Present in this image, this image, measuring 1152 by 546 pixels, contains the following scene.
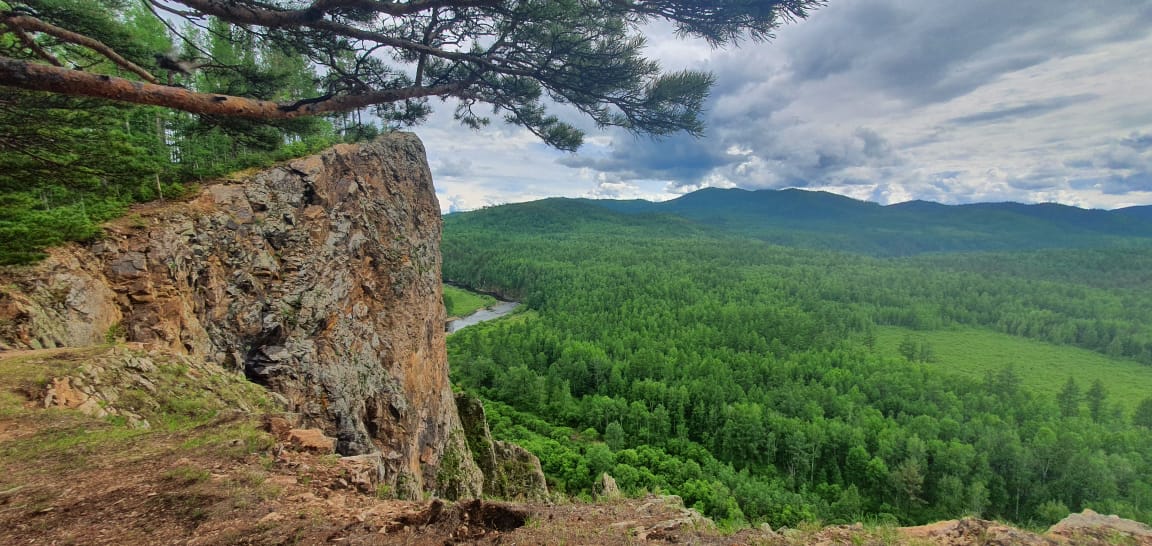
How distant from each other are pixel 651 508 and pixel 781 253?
18505cm

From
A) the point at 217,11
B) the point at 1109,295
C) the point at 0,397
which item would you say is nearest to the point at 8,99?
the point at 217,11

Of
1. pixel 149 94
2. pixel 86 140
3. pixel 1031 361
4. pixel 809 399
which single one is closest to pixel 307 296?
pixel 86 140

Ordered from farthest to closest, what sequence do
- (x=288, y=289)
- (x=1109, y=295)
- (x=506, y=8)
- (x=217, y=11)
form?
1. (x=1109, y=295)
2. (x=288, y=289)
3. (x=506, y=8)
4. (x=217, y=11)

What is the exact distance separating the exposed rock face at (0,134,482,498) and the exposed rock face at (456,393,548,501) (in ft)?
6.99

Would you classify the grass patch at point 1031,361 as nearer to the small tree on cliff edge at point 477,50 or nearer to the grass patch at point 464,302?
the grass patch at point 464,302

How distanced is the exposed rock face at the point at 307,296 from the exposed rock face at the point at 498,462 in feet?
6.99

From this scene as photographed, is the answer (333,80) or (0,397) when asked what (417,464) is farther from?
(333,80)

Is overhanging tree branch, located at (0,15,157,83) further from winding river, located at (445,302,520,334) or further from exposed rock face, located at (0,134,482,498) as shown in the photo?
winding river, located at (445,302,520,334)

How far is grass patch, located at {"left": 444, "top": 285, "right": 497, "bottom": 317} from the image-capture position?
8425 cm

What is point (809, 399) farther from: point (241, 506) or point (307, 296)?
point (241, 506)

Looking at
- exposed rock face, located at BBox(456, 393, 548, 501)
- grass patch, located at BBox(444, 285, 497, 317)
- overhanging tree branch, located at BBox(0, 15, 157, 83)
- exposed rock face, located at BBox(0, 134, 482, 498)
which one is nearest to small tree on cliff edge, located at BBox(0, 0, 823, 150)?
overhanging tree branch, located at BBox(0, 15, 157, 83)

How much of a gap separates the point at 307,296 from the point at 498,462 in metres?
13.3

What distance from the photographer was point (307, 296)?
1290 cm

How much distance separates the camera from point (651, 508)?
5.79m
